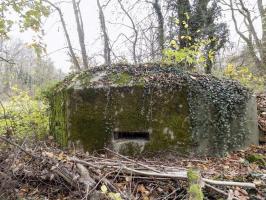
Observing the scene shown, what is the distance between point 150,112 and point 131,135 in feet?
1.92

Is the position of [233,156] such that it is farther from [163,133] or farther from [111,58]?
[111,58]

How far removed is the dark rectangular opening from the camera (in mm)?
6099

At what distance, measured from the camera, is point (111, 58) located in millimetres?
13164

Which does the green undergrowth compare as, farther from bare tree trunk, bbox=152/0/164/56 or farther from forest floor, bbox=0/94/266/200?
bare tree trunk, bbox=152/0/164/56

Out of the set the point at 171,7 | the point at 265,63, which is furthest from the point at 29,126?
the point at 265,63

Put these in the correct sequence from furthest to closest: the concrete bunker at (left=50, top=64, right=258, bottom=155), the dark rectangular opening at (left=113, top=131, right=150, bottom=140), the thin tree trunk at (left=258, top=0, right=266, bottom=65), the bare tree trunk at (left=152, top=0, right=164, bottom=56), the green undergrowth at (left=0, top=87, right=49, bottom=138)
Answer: the thin tree trunk at (left=258, top=0, right=266, bottom=65), the bare tree trunk at (left=152, top=0, right=164, bottom=56), the green undergrowth at (left=0, top=87, right=49, bottom=138), the dark rectangular opening at (left=113, top=131, right=150, bottom=140), the concrete bunker at (left=50, top=64, right=258, bottom=155)

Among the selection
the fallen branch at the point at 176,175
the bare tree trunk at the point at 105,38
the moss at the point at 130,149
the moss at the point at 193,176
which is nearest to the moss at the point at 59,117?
the moss at the point at 130,149

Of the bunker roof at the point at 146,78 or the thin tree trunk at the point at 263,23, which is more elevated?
the thin tree trunk at the point at 263,23

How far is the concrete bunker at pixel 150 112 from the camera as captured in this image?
6.00 metres

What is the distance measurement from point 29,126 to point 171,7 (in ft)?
22.6

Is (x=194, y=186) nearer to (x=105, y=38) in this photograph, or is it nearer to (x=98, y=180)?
(x=98, y=180)

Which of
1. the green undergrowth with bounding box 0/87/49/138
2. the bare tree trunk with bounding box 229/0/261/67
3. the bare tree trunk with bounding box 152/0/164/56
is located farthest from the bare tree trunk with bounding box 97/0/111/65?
the bare tree trunk with bounding box 229/0/261/67

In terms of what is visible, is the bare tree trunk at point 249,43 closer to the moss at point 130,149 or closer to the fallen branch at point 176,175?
the moss at point 130,149

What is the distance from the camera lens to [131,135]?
20.4ft
